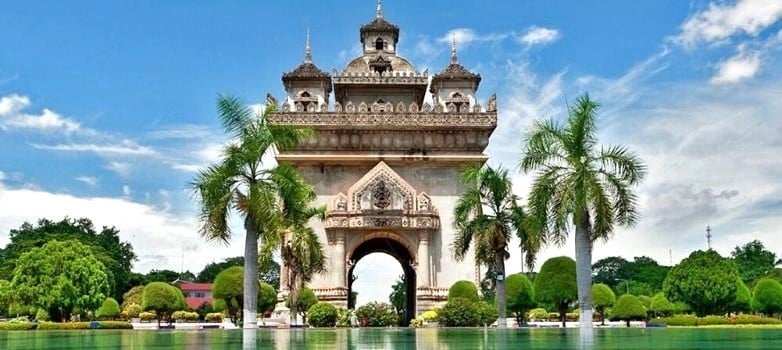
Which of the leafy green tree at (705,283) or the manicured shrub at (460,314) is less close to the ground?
the leafy green tree at (705,283)

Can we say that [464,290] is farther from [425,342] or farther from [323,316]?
[425,342]

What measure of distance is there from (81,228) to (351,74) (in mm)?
40929

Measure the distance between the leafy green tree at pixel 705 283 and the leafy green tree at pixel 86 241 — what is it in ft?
134

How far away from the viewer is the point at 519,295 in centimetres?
3647

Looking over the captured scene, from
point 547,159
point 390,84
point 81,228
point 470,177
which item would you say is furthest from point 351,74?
point 81,228

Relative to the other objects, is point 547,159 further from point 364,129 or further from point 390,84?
point 390,84

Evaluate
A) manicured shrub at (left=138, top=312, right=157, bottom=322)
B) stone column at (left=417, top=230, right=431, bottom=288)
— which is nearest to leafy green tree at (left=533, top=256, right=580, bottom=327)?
stone column at (left=417, top=230, right=431, bottom=288)

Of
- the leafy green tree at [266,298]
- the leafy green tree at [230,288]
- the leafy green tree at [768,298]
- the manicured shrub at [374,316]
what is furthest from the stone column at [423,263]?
the leafy green tree at [768,298]

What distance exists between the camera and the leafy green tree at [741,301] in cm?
3938

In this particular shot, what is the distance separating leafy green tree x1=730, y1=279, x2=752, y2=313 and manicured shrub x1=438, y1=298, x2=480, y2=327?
54.7 ft

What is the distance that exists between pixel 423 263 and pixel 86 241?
36.7 meters

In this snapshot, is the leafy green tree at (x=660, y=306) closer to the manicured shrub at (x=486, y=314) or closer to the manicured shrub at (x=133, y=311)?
the manicured shrub at (x=486, y=314)

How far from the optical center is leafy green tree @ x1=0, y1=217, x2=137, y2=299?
212ft

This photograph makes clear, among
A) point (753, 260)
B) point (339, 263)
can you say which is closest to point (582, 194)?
point (339, 263)
